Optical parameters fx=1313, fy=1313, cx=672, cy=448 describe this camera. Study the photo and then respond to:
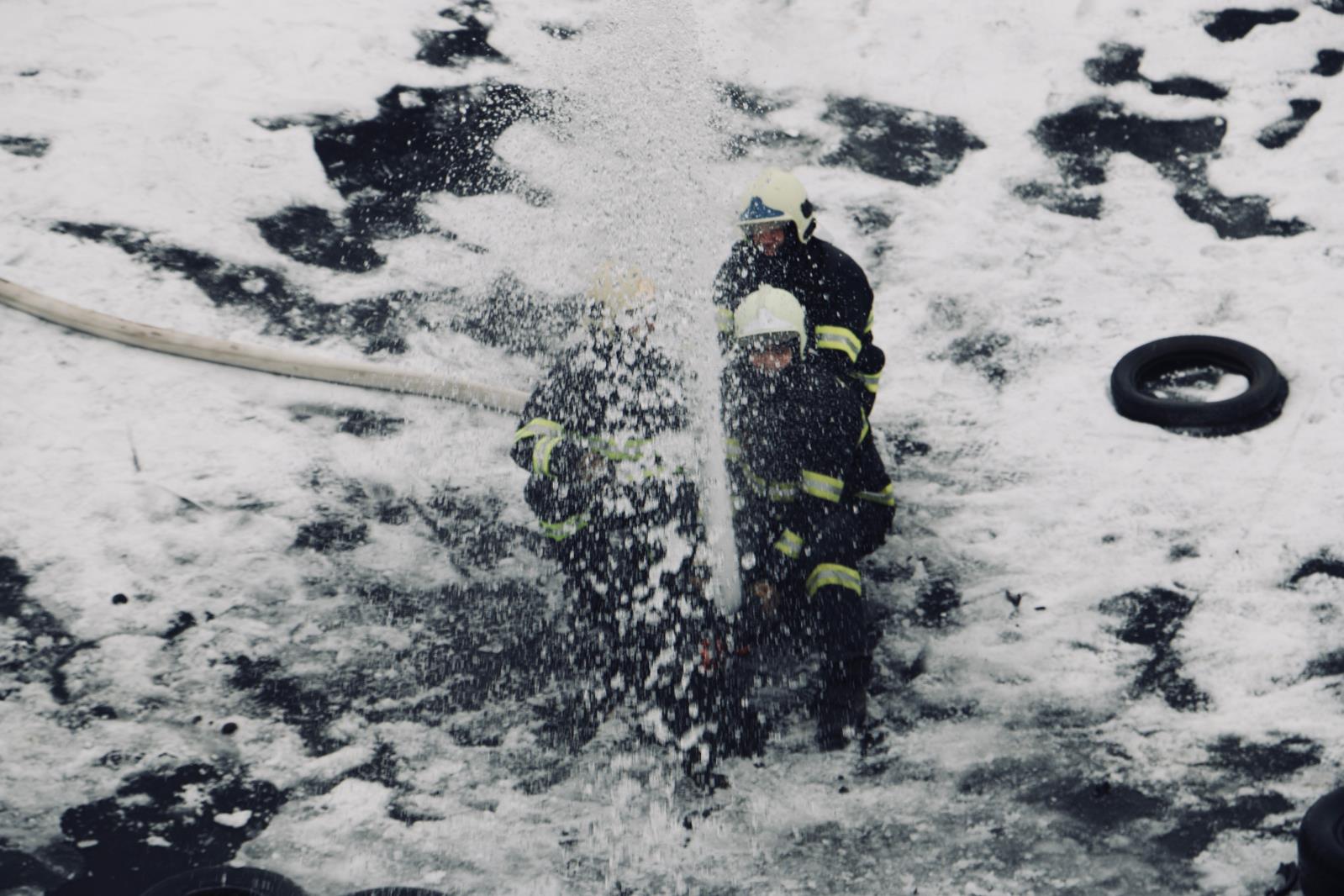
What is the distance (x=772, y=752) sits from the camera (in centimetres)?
484

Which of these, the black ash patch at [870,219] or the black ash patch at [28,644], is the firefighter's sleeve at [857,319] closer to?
the black ash patch at [870,219]

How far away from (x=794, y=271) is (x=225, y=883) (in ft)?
10.2

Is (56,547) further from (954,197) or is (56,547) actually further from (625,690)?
(954,197)

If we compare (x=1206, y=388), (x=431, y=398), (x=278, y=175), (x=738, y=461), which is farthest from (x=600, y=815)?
(x=278, y=175)

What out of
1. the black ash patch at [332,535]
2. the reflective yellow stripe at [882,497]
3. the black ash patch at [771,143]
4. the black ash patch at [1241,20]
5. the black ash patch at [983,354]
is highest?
the black ash patch at [1241,20]

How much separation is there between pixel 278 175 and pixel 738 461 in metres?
3.83

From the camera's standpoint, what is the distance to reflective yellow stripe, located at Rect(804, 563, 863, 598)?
15.8 feet

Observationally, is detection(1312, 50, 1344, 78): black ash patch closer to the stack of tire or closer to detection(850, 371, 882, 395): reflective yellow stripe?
detection(850, 371, 882, 395): reflective yellow stripe

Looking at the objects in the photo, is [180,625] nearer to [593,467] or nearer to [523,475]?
[523,475]

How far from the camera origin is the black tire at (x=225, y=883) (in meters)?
3.99

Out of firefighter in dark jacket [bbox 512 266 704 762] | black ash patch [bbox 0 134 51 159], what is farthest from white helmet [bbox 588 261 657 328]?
black ash patch [bbox 0 134 51 159]

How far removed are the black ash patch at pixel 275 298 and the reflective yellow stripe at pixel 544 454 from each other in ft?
6.31

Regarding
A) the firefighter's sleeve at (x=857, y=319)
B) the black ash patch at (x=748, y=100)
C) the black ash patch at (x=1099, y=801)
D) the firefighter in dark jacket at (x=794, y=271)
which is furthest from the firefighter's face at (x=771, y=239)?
the black ash patch at (x=748, y=100)

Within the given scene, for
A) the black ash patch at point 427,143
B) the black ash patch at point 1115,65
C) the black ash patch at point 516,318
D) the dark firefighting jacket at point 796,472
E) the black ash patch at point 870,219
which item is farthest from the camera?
the black ash patch at point 1115,65
